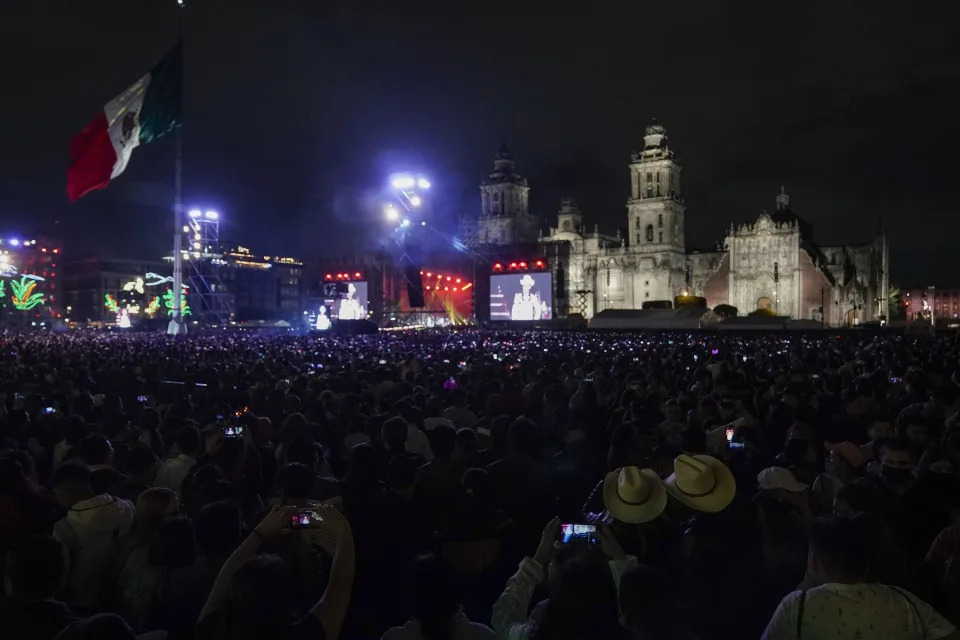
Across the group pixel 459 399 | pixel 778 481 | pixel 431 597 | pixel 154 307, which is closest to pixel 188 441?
pixel 459 399

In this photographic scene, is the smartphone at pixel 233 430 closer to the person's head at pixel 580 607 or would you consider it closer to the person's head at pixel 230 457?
the person's head at pixel 230 457

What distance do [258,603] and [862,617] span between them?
92.9 inches

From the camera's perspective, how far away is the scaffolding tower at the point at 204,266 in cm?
6088

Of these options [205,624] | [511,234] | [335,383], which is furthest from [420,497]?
[511,234]

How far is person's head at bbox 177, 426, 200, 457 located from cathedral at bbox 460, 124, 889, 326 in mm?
59577

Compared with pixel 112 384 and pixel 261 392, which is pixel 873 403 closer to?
pixel 261 392

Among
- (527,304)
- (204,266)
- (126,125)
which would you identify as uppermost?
(126,125)

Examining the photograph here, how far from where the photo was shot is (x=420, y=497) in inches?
202

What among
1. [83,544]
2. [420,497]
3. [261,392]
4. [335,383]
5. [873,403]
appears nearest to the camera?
[83,544]

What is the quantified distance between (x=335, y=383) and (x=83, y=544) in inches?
297

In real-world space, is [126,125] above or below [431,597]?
→ above

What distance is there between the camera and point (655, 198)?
89062 millimetres

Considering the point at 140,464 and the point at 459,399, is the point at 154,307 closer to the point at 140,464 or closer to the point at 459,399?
the point at 459,399

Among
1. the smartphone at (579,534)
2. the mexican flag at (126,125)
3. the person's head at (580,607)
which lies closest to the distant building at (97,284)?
the mexican flag at (126,125)
